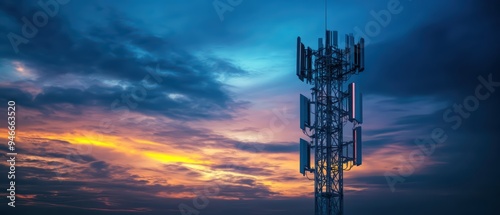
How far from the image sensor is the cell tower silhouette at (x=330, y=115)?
25.0 meters

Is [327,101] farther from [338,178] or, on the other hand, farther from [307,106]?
[338,178]

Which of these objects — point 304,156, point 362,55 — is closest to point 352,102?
point 362,55

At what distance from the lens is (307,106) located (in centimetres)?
2517

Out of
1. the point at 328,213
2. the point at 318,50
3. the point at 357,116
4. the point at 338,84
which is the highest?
the point at 318,50

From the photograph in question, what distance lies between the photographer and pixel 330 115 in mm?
25469

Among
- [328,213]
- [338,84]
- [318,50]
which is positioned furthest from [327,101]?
[328,213]

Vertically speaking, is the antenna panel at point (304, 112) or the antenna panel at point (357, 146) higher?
the antenna panel at point (304, 112)

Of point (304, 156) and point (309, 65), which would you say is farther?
point (309, 65)

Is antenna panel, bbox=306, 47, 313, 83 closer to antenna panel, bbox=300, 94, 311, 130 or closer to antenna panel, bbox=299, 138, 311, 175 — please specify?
antenna panel, bbox=300, 94, 311, 130

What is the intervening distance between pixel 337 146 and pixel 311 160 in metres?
1.62

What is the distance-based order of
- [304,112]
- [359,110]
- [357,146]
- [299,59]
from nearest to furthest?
[304,112]
[357,146]
[359,110]
[299,59]

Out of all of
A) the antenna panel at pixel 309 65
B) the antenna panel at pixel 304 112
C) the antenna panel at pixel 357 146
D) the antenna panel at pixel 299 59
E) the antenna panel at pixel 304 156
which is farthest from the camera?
the antenna panel at pixel 309 65

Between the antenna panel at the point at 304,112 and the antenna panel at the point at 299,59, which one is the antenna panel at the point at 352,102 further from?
the antenna panel at the point at 299,59

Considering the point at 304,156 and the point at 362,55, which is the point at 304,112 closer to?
the point at 304,156
